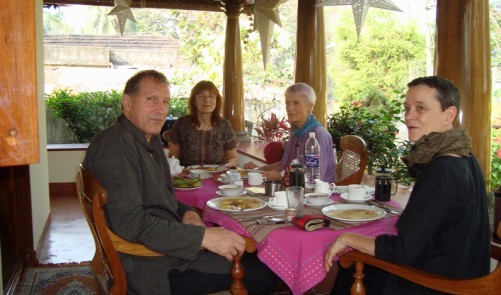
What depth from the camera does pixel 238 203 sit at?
2.09 metres

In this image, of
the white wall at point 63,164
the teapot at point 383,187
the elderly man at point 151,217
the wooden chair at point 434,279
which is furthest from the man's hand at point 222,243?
the white wall at point 63,164

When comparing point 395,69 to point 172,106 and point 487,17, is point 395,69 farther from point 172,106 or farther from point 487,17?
point 487,17

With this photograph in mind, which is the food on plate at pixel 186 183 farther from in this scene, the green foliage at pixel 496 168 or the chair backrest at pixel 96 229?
the green foliage at pixel 496 168

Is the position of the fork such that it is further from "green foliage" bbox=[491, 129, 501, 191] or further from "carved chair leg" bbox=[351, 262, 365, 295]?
"green foliage" bbox=[491, 129, 501, 191]

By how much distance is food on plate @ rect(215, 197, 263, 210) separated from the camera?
2.03 meters

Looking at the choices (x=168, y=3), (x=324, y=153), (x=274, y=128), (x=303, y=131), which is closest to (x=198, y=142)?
(x=303, y=131)

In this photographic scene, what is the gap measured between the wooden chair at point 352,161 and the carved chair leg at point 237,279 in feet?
3.54

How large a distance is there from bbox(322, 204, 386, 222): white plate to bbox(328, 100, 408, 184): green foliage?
2.47 metres

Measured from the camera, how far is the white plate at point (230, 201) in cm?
200

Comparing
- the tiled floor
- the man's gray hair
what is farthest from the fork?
the tiled floor

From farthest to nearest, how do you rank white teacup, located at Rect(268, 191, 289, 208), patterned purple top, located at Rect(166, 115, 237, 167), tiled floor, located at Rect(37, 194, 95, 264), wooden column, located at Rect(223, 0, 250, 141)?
1. wooden column, located at Rect(223, 0, 250, 141)
2. patterned purple top, located at Rect(166, 115, 237, 167)
3. tiled floor, located at Rect(37, 194, 95, 264)
4. white teacup, located at Rect(268, 191, 289, 208)

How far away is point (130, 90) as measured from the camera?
1961 mm

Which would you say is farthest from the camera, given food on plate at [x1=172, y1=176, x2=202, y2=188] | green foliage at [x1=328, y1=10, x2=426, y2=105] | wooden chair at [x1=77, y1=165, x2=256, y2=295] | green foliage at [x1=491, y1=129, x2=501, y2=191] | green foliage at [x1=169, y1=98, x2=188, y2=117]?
green foliage at [x1=328, y1=10, x2=426, y2=105]

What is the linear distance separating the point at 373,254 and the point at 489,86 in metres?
1.72
